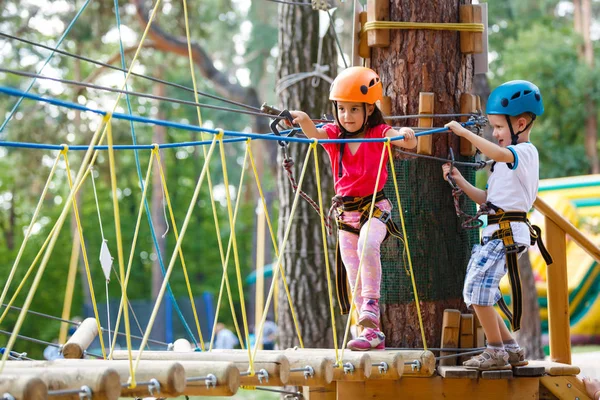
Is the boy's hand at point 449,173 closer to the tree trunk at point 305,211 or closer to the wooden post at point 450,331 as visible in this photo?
the wooden post at point 450,331

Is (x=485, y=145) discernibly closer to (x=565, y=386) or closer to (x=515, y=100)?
(x=515, y=100)

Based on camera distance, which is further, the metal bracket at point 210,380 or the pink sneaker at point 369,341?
the pink sneaker at point 369,341

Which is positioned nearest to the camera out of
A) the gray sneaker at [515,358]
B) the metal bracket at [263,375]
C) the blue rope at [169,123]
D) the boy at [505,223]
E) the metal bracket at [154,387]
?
the blue rope at [169,123]

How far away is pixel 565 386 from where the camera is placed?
3.93 metres

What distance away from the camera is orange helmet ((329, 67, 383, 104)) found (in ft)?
12.0

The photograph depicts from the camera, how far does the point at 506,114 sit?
3730 millimetres

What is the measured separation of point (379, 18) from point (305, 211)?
2399 mm

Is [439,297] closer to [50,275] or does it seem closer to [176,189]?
[50,275]

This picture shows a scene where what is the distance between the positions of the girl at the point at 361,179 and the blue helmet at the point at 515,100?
17.5 inches

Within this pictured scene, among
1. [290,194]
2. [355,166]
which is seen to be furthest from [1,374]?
[290,194]

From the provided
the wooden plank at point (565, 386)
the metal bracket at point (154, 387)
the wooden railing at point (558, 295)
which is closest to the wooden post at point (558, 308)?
the wooden railing at point (558, 295)

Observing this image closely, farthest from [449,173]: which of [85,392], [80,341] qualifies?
[85,392]

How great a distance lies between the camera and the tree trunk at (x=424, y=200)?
3982mm

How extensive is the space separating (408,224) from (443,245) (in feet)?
0.60
